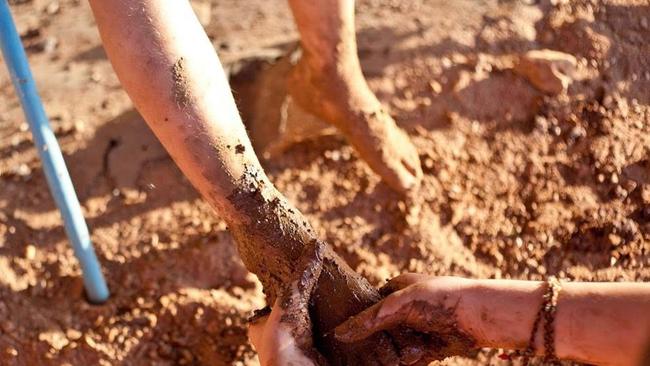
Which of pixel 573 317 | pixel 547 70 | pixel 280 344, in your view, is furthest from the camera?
pixel 547 70

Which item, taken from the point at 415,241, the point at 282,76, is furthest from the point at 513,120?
the point at 282,76

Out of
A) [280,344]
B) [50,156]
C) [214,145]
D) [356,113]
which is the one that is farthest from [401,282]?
[50,156]

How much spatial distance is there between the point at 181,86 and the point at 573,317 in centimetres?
65

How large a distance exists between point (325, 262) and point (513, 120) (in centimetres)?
80

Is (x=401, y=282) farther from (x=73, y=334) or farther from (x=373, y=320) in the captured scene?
(x=73, y=334)

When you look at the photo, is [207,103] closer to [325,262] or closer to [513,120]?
[325,262]

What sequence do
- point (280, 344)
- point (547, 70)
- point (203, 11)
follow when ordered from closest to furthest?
point (280, 344)
point (547, 70)
point (203, 11)

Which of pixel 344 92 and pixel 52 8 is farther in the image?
pixel 52 8

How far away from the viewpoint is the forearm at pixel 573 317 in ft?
3.37

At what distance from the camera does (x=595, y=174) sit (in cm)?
179

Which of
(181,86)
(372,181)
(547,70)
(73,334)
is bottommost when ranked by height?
(73,334)

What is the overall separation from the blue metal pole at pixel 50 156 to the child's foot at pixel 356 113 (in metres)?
0.54

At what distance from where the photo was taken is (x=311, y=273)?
1.26 meters

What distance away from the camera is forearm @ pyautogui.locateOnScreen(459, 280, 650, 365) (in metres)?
1.03
